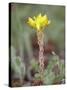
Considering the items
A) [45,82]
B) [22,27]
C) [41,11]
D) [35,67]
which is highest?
[41,11]

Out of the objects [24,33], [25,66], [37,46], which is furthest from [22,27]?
[25,66]

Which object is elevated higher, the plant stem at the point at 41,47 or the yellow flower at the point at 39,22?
the yellow flower at the point at 39,22

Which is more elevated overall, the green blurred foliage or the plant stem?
the green blurred foliage

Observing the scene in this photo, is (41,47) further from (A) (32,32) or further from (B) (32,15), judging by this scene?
(B) (32,15)

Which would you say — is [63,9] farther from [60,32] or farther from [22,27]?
[22,27]
